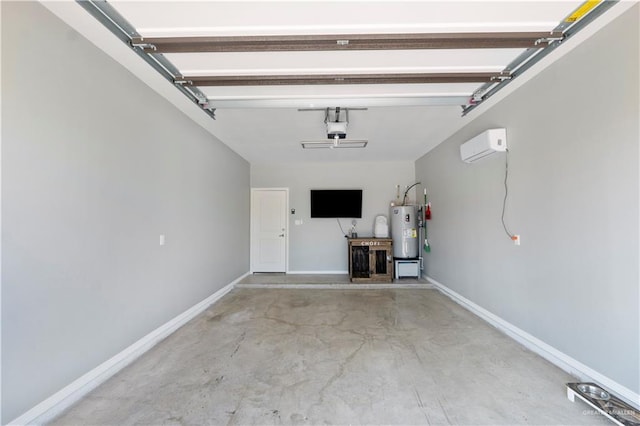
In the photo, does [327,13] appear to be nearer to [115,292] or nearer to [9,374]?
[115,292]

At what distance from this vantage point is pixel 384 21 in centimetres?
174

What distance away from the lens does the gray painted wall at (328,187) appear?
5.93 meters

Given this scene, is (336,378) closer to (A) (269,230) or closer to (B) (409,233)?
(B) (409,233)

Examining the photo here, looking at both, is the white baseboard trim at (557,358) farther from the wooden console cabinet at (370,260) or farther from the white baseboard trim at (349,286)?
the wooden console cabinet at (370,260)

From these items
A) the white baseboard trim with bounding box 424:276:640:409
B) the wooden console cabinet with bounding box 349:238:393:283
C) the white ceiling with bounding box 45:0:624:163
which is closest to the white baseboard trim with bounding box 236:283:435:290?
the wooden console cabinet with bounding box 349:238:393:283

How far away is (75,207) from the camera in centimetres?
189

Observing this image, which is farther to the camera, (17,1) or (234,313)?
(234,313)

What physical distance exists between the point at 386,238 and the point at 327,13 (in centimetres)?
436

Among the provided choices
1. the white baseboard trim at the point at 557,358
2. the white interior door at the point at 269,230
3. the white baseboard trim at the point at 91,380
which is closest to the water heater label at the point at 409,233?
the white baseboard trim at the point at 557,358

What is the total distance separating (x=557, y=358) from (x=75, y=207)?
4.05m

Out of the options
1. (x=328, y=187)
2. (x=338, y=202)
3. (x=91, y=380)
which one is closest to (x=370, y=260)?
(x=338, y=202)

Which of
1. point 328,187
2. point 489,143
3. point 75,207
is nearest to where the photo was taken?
point 75,207

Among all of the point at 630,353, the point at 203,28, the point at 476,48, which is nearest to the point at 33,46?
the point at 203,28

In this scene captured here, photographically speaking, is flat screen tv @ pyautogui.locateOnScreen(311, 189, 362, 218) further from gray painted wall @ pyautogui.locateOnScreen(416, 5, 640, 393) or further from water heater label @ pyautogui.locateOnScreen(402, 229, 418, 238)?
gray painted wall @ pyautogui.locateOnScreen(416, 5, 640, 393)
